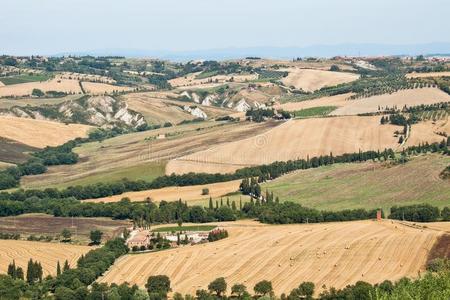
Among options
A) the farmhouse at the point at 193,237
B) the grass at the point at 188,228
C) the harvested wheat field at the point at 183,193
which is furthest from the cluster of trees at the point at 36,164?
the farmhouse at the point at 193,237

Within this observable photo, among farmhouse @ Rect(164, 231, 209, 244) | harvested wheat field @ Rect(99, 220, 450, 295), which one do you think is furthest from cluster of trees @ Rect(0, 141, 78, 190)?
harvested wheat field @ Rect(99, 220, 450, 295)

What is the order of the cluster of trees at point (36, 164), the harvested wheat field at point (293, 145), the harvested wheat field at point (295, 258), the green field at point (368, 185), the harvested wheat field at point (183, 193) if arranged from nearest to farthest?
1. the harvested wheat field at point (295, 258)
2. the green field at point (368, 185)
3. the harvested wheat field at point (183, 193)
4. the cluster of trees at point (36, 164)
5. the harvested wheat field at point (293, 145)

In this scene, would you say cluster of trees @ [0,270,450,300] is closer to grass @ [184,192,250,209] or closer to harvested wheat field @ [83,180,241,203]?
grass @ [184,192,250,209]

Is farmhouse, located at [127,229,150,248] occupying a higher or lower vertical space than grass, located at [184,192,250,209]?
higher

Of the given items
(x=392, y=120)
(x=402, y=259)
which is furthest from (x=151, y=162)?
(x=402, y=259)

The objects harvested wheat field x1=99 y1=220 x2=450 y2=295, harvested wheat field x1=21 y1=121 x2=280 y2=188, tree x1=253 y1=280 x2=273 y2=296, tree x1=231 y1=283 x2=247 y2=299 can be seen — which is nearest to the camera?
tree x1=253 y1=280 x2=273 y2=296

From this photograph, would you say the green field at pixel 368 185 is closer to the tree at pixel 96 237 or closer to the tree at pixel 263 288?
the tree at pixel 96 237
